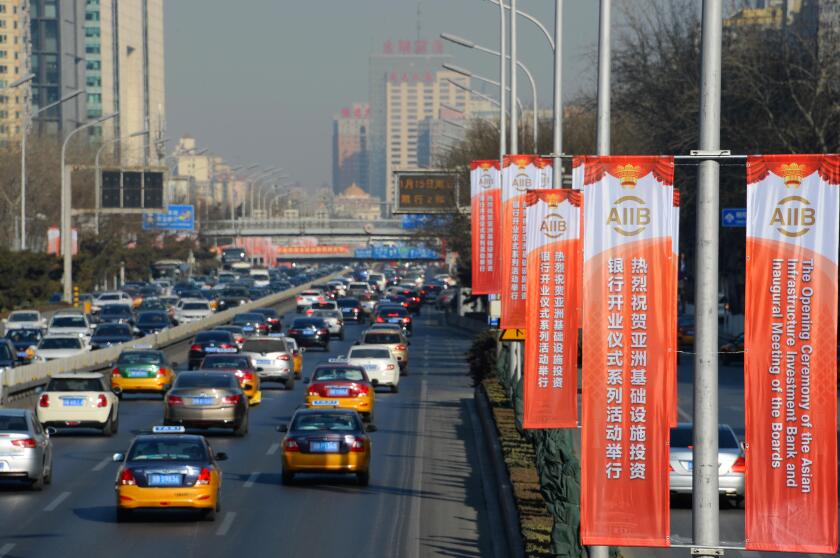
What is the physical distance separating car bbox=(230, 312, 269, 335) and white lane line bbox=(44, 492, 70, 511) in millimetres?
40093

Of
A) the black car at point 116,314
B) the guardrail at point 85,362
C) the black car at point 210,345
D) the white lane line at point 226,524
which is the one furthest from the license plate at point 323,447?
the black car at point 116,314

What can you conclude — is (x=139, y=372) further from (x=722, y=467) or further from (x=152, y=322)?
(x=152, y=322)

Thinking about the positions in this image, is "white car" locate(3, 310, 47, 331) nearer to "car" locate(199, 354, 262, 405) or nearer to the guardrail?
the guardrail

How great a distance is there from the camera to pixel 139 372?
44906mm

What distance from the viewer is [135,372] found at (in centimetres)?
4488

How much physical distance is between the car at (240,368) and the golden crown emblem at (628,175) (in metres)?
30.0

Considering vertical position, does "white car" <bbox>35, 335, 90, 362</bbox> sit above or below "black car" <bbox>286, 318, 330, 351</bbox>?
above

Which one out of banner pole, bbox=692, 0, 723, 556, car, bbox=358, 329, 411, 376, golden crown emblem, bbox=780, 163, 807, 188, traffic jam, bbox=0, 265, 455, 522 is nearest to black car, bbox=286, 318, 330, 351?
traffic jam, bbox=0, 265, 455, 522

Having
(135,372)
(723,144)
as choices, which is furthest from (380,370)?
(723,144)

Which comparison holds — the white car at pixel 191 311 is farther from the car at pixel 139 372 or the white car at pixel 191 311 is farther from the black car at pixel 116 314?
the car at pixel 139 372

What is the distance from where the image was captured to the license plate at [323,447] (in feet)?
91.5

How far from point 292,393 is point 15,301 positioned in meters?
38.0

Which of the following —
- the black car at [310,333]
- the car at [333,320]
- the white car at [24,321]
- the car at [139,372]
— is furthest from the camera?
the car at [333,320]

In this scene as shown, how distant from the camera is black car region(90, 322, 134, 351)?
59.3 meters
